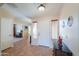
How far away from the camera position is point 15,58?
1.43 m

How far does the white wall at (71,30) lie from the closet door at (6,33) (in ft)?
3.15

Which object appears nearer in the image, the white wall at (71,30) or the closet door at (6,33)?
the white wall at (71,30)

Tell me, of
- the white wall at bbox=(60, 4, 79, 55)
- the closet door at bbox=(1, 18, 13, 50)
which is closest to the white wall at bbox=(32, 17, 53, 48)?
the white wall at bbox=(60, 4, 79, 55)

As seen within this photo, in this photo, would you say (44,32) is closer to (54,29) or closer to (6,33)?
(54,29)

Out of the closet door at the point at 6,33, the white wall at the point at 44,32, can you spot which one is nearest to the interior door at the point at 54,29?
the white wall at the point at 44,32

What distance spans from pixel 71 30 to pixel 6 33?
1.19 metres

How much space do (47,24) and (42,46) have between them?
1.47 ft

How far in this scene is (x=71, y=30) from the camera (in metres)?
1.75

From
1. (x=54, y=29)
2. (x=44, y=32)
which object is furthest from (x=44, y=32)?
(x=54, y=29)

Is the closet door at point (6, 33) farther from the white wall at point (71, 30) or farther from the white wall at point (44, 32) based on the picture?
the white wall at point (71, 30)

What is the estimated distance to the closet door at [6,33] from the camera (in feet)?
5.63

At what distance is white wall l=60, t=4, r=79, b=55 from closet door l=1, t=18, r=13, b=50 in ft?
3.15

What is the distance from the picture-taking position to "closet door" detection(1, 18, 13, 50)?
67.5 inches

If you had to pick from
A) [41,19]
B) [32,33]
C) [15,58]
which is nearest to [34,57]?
[15,58]
